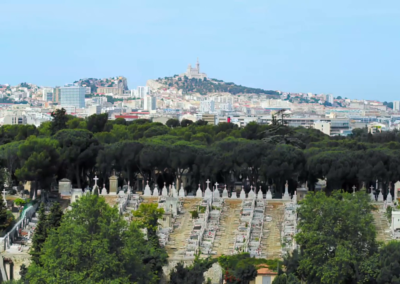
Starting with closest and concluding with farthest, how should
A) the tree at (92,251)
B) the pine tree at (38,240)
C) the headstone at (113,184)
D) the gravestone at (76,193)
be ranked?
the tree at (92,251)
the pine tree at (38,240)
the gravestone at (76,193)
the headstone at (113,184)

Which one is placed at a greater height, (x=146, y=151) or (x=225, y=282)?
(x=146, y=151)

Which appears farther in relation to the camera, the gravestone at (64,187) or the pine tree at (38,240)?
the gravestone at (64,187)

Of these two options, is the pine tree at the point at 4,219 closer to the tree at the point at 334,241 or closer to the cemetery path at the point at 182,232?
the cemetery path at the point at 182,232

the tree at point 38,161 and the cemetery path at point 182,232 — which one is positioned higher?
the tree at point 38,161

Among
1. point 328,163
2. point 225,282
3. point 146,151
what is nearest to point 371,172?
point 328,163

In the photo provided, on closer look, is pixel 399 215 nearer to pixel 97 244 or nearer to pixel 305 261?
pixel 305 261

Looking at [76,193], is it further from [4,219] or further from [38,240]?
[38,240]

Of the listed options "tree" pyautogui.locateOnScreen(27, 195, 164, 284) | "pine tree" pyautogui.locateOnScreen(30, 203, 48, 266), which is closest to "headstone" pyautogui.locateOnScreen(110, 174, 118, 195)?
"pine tree" pyautogui.locateOnScreen(30, 203, 48, 266)

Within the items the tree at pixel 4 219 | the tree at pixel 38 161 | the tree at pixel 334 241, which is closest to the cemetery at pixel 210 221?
the tree at pixel 4 219
